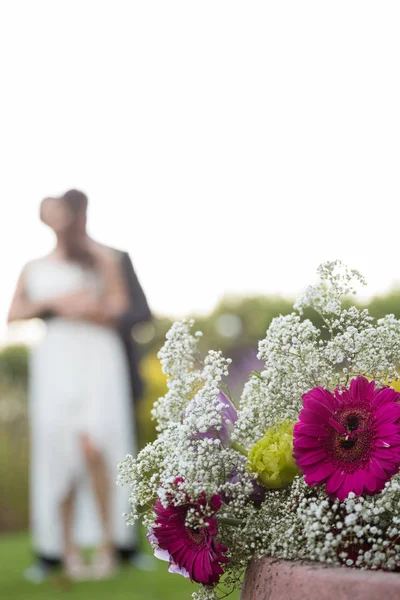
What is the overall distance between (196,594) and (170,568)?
5cm

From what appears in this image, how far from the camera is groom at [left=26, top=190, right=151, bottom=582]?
5965 millimetres

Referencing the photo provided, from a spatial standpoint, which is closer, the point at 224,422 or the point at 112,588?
the point at 224,422

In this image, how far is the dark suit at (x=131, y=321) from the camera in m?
5.95

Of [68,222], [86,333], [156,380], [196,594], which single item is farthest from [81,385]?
[196,594]

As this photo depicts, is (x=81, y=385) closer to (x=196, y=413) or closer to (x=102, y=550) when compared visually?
(x=102, y=550)

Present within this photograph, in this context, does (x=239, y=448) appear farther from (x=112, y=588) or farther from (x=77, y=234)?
(x=77, y=234)

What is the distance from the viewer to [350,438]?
104cm

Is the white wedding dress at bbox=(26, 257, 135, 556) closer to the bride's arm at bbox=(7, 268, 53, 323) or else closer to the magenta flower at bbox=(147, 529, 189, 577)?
the bride's arm at bbox=(7, 268, 53, 323)

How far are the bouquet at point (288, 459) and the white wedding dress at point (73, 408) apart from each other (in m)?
4.82

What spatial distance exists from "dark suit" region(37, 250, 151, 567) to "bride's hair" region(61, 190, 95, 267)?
238mm

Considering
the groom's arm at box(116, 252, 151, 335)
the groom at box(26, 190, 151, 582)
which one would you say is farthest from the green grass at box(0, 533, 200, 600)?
the groom's arm at box(116, 252, 151, 335)

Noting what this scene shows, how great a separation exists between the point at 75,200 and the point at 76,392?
1.39 meters

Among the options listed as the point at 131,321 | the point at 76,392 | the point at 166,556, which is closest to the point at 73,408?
the point at 76,392

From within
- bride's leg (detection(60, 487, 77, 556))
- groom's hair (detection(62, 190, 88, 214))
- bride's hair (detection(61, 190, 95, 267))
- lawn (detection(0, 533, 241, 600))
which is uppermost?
groom's hair (detection(62, 190, 88, 214))
